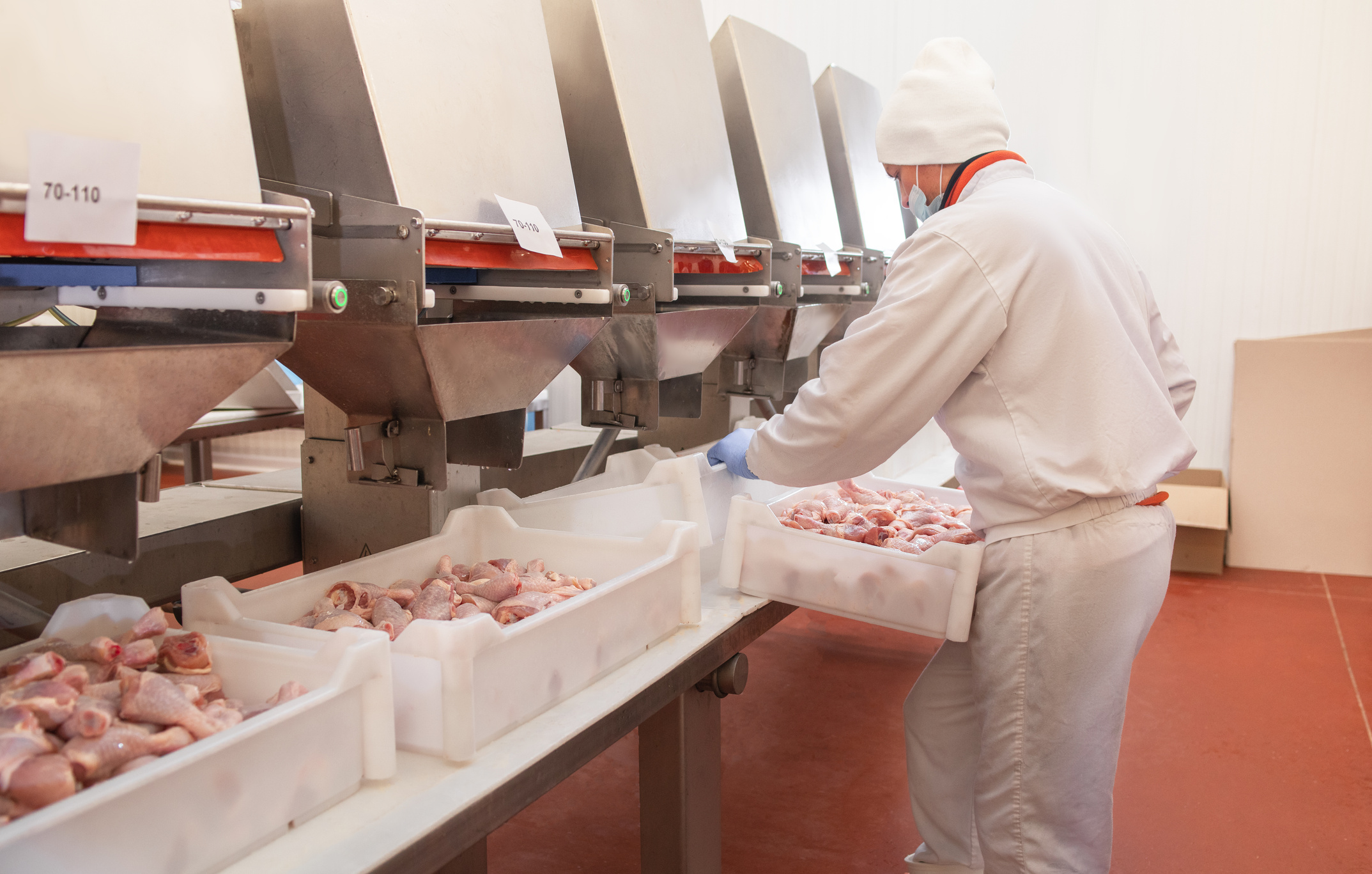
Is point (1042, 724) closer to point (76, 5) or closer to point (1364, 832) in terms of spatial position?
point (1364, 832)

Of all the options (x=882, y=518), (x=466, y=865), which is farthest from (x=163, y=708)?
(x=882, y=518)

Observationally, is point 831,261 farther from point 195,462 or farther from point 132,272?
point 195,462

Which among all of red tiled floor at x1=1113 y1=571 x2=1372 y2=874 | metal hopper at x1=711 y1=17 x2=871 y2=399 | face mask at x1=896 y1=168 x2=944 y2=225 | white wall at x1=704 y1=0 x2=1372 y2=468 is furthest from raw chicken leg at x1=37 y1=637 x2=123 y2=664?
→ white wall at x1=704 y1=0 x2=1372 y2=468

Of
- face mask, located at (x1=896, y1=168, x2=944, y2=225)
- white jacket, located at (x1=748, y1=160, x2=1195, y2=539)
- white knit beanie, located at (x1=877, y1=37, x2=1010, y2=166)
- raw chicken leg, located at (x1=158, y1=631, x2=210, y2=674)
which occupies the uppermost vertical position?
white knit beanie, located at (x1=877, y1=37, x2=1010, y2=166)

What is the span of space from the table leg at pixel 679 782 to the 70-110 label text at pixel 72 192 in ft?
4.03

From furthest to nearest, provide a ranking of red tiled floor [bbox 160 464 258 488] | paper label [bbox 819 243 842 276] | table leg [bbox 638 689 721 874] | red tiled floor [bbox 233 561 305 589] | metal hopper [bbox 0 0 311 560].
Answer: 1. red tiled floor [bbox 160 464 258 488]
2. red tiled floor [bbox 233 561 305 589]
3. paper label [bbox 819 243 842 276]
4. table leg [bbox 638 689 721 874]
5. metal hopper [bbox 0 0 311 560]

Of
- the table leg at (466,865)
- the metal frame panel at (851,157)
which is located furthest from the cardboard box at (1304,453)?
the table leg at (466,865)

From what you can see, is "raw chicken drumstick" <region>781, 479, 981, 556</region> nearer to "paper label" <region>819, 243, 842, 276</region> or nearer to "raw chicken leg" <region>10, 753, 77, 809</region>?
"paper label" <region>819, 243, 842, 276</region>

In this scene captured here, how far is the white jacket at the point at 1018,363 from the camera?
175 cm

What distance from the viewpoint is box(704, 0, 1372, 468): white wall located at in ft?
16.6

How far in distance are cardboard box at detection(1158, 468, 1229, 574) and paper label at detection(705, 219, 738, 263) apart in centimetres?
340

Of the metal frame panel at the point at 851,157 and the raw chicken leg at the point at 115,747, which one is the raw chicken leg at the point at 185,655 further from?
→ the metal frame panel at the point at 851,157

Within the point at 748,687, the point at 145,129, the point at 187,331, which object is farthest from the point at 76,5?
the point at 748,687

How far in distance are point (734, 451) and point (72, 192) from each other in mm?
1614
